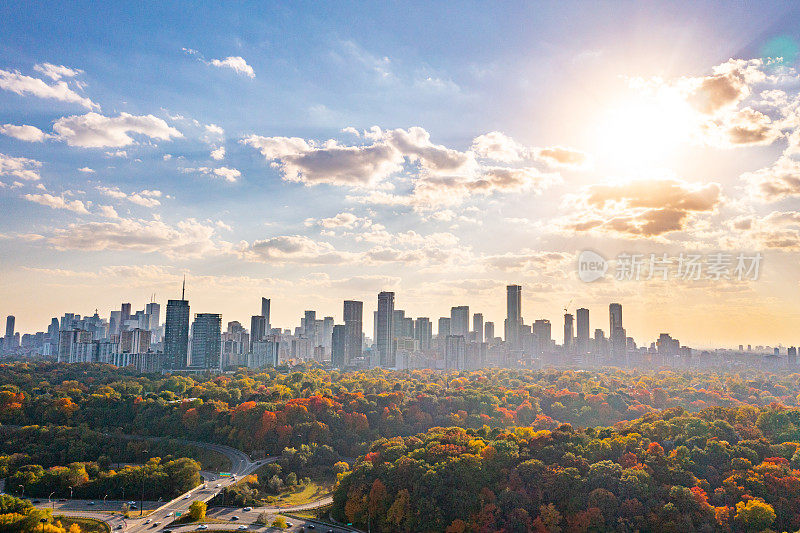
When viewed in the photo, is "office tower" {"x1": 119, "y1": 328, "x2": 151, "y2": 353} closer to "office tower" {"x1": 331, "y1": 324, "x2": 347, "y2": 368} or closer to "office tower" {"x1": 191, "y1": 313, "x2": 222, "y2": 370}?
"office tower" {"x1": 191, "y1": 313, "x2": 222, "y2": 370}

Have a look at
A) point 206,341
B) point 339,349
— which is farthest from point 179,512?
point 339,349

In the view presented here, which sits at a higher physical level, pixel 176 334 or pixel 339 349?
pixel 176 334

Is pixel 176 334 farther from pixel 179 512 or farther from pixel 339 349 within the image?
pixel 179 512

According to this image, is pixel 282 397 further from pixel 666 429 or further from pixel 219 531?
pixel 666 429

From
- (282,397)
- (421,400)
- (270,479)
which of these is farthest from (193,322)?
(270,479)

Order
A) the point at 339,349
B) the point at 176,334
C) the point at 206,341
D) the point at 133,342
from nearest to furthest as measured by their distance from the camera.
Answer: the point at 176,334
the point at 206,341
the point at 133,342
the point at 339,349
